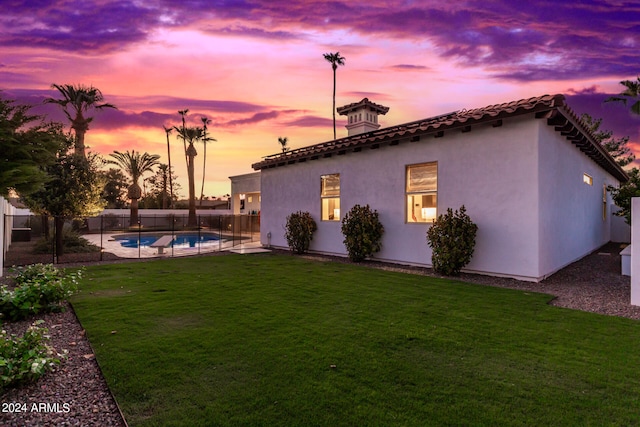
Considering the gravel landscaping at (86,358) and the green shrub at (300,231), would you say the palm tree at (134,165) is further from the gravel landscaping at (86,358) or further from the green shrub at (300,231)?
the gravel landscaping at (86,358)

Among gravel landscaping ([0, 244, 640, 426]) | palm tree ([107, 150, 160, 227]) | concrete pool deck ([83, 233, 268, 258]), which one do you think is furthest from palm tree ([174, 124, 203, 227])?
gravel landscaping ([0, 244, 640, 426])

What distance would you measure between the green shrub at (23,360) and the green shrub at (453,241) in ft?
24.3

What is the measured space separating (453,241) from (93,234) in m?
23.8

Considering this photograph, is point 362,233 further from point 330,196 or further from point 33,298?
point 33,298

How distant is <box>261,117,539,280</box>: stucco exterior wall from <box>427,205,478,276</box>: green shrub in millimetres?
369

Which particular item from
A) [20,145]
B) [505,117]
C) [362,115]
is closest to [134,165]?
[362,115]

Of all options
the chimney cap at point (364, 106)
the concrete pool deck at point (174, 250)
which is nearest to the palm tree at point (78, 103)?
the concrete pool deck at point (174, 250)

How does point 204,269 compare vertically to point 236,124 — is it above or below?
below

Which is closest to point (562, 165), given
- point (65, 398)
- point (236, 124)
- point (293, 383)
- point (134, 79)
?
point (293, 383)

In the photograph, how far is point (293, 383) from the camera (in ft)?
9.95

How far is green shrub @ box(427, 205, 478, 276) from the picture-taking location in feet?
26.3

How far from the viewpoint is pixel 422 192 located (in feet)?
31.2

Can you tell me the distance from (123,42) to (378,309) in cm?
1154

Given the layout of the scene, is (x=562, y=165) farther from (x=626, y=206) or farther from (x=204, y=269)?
(x=204, y=269)
